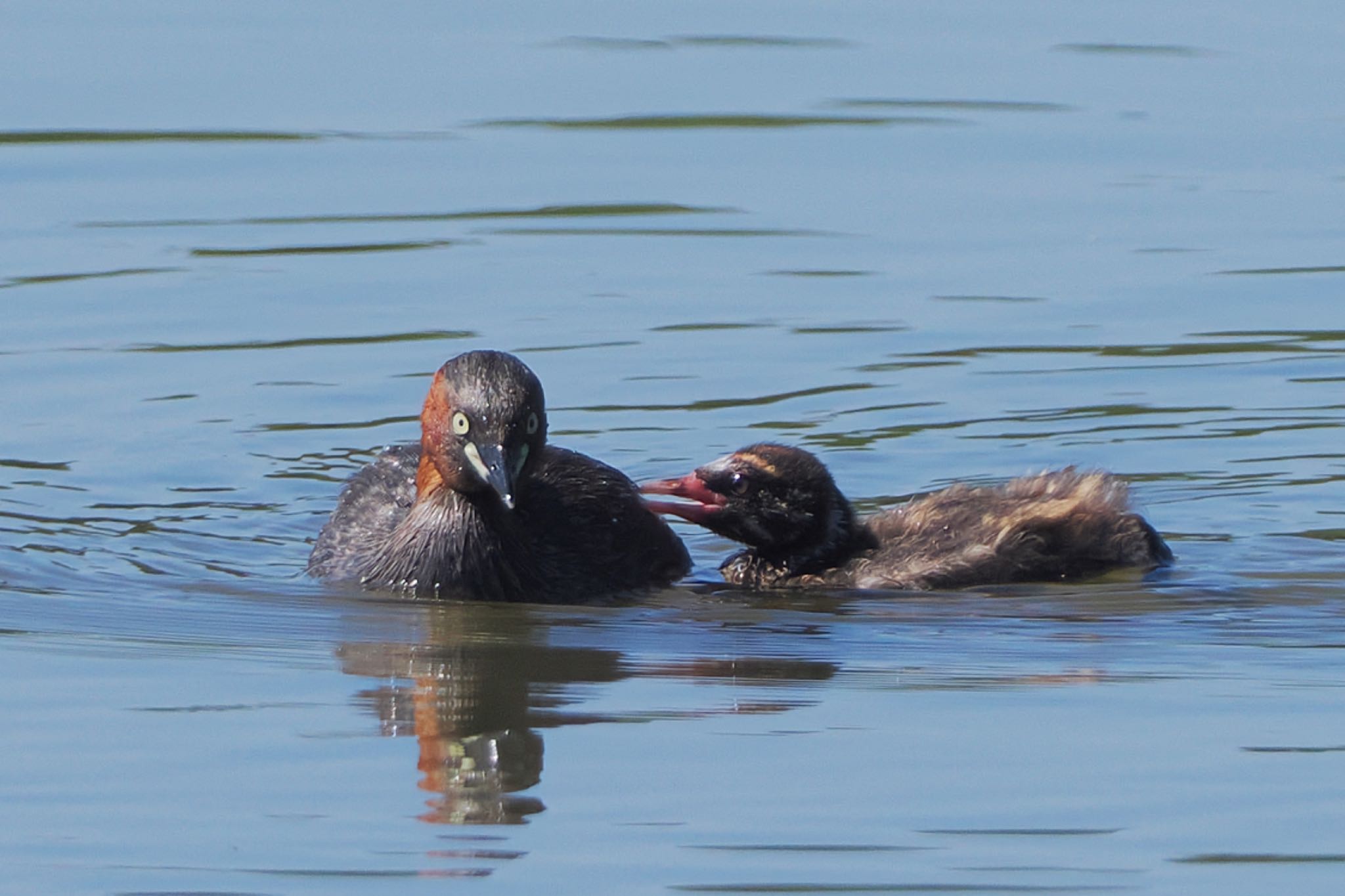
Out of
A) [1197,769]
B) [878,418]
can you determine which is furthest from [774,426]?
[1197,769]

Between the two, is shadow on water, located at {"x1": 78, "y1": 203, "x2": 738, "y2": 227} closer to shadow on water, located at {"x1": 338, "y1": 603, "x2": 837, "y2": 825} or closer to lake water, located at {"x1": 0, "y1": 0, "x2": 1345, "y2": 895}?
lake water, located at {"x1": 0, "y1": 0, "x2": 1345, "y2": 895}

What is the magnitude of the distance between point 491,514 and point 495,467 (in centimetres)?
52

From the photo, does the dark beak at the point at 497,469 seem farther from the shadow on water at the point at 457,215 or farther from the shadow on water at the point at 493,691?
the shadow on water at the point at 457,215

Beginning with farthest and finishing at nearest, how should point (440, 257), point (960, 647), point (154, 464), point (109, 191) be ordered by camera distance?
point (109, 191) < point (440, 257) < point (154, 464) < point (960, 647)

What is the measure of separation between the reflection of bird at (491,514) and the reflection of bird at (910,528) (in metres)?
0.25

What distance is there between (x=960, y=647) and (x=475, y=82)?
9.62 meters

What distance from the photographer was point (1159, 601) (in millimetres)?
9422

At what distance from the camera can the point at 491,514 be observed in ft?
31.8

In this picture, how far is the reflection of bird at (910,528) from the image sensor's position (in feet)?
32.2

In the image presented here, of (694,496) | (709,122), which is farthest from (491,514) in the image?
(709,122)

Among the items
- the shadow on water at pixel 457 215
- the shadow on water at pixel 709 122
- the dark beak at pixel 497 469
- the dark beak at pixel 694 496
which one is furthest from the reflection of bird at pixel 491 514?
the shadow on water at pixel 709 122

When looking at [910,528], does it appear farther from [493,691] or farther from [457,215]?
[457,215]

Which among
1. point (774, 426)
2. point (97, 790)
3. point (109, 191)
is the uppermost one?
point (109, 191)

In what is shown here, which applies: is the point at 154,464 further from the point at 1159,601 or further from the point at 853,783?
the point at 853,783
